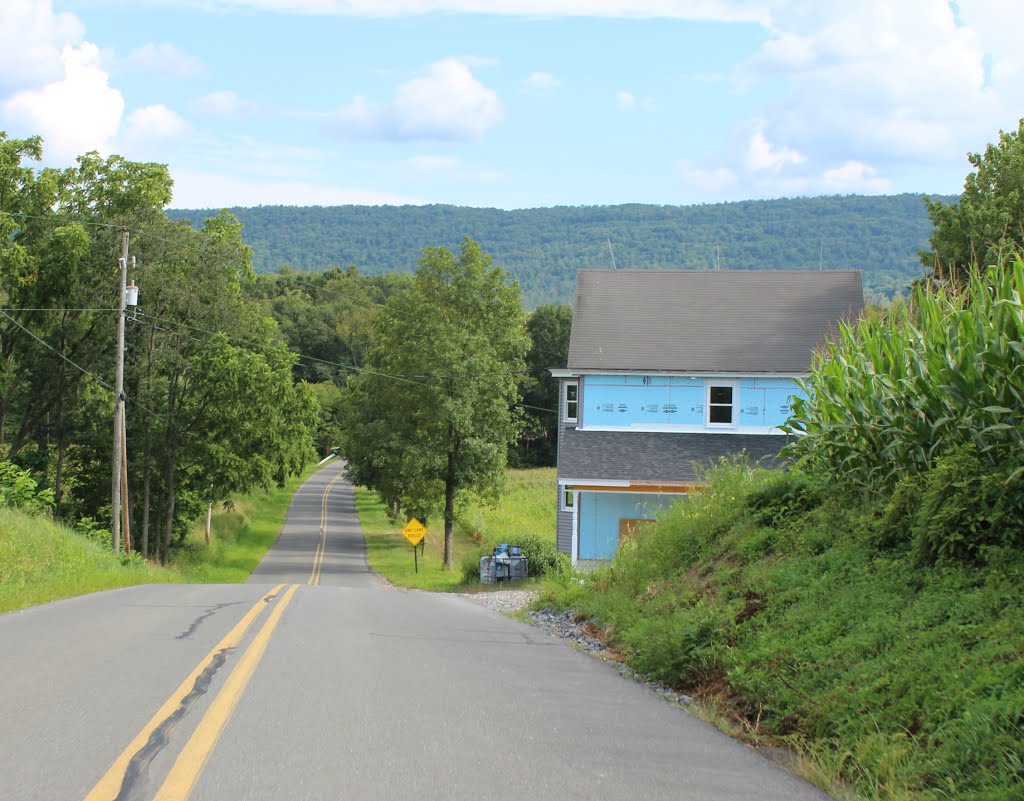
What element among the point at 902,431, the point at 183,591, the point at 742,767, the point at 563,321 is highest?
the point at 563,321

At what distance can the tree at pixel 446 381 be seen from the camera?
4453 cm

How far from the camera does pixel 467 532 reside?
58.2 meters

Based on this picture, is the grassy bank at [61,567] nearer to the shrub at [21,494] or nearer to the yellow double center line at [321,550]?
the shrub at [21,494]

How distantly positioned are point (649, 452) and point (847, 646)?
20462 millimetres

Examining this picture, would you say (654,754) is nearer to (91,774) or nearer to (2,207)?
(91,774)

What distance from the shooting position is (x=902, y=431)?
10.4 metres

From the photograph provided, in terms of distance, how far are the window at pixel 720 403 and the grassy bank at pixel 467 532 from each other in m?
8.69

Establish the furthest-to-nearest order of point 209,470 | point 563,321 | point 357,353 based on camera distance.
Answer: point 357,353 → point 563,321 → point 209,470

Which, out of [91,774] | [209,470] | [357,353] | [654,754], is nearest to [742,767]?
[654,754]

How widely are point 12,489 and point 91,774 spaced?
24986 millimetres

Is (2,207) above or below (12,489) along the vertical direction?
above

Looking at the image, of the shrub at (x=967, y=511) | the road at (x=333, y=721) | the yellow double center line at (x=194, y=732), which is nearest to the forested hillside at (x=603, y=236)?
the road at (x=333, y=721)

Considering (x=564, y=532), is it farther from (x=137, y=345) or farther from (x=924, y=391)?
(x=924, y=391)

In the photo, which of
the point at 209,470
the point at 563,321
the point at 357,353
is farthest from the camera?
the point at 357,353
